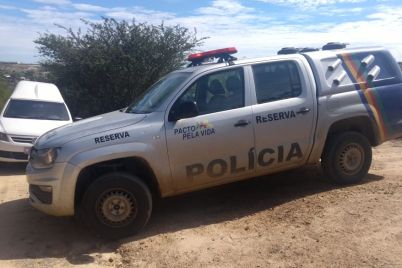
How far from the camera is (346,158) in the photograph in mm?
6676

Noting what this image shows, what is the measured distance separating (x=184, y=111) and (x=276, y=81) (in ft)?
4.75

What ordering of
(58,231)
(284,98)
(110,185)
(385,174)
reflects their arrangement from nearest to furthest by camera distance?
1. (110,185)
2. (58,231)
3. (284,98)
4. (385,174)

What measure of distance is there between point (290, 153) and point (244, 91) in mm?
1024

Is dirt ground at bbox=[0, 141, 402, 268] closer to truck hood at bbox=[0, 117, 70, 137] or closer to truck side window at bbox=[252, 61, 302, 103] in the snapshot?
truck side window at bbox=[252, 61, 302, 103]

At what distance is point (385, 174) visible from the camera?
24.2ft

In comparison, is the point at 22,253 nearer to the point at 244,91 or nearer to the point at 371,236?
the point at 244,91

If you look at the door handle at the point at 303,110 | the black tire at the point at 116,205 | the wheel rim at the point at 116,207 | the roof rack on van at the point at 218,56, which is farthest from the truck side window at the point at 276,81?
the wheel rim at the point at 116,207

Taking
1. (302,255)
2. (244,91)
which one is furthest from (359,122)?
(302,255)

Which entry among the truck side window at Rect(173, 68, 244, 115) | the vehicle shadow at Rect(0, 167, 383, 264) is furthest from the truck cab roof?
the truck side window at Rect(173, 68, 244, 115)

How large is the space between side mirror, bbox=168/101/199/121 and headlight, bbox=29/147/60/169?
1.35m

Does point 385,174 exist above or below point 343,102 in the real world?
below

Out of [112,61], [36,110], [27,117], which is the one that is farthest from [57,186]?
[112,61]

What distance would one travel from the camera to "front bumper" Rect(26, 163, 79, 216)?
16.6ft

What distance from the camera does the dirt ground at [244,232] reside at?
459 cm
